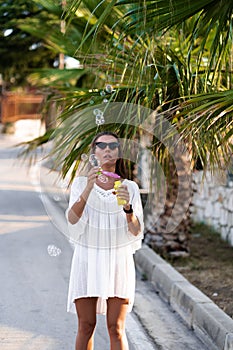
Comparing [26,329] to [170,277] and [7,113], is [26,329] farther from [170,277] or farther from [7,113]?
[7,113]

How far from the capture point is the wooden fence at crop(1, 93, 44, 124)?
126ft

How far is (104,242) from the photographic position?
394 centimetres

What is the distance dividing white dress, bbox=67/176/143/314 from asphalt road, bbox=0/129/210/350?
21cm

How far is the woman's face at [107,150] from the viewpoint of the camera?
3.92 meters

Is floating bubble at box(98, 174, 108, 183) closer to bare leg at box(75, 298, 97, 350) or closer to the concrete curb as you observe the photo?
bare leg at box(75, 298, 97, 350)

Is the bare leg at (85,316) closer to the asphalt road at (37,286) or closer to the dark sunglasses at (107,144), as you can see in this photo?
the asphalt road at (37,286)

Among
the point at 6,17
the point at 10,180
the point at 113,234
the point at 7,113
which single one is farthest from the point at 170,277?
the point at 7,113

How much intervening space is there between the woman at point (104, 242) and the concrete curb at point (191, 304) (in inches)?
Answer: 41.1

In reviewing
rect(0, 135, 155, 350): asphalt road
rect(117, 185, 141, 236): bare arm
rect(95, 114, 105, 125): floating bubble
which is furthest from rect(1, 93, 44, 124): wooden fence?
rect(117, 185, 141, 236): bare arm

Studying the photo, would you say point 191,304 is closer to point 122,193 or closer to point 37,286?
point 37,286

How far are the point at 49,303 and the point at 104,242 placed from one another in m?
2.49

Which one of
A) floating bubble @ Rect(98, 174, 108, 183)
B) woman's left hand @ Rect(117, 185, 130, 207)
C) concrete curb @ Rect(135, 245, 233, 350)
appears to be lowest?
concrete curb @ Rect(135, 245, 233, 350)

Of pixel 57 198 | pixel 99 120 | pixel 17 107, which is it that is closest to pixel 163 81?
pixel 99 120

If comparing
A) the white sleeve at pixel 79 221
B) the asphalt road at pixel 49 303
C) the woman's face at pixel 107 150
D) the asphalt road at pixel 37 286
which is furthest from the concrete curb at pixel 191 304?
the woman's face at pixel 107 150
